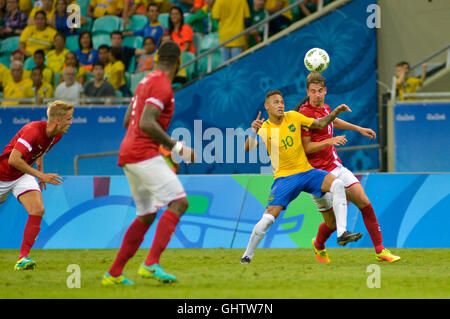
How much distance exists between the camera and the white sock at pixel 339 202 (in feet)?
29.5

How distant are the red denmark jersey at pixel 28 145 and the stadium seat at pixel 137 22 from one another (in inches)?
332

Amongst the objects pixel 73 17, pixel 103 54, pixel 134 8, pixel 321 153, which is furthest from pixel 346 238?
pixel 73 17

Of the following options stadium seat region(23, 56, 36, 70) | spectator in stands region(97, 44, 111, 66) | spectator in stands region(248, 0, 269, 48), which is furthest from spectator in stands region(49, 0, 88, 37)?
spectator in stands region(248, 0, 269, 48)

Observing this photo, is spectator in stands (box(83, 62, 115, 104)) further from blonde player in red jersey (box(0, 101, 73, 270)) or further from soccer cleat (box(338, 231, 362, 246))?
soccer cleat (box(338, 231, 362, 246))

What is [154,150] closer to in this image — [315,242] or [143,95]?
[143,95]

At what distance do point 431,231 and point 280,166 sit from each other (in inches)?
135

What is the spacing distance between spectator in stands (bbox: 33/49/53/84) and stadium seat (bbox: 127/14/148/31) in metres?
2.26

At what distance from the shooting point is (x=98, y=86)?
15.7 m

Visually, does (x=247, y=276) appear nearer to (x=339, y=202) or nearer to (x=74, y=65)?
(x=339, y=202)

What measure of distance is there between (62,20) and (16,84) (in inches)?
90.3

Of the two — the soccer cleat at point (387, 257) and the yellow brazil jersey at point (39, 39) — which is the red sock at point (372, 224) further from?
the yellow brazil jersey at point (39, 39)

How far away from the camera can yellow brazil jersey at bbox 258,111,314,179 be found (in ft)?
30.8

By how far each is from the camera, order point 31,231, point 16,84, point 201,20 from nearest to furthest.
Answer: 1. point 31,231
2. point 16,84
3. point 201,20
